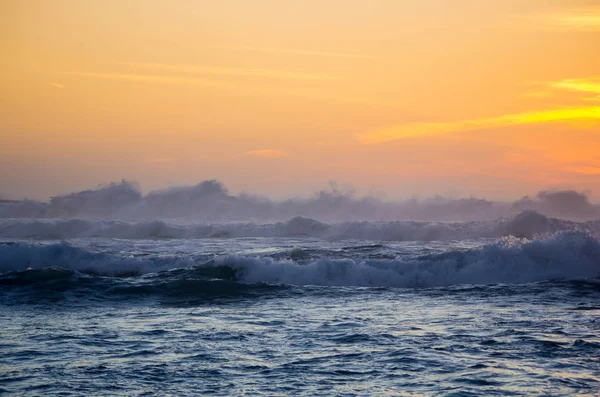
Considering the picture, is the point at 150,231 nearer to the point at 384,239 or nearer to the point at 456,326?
the point at 384,239

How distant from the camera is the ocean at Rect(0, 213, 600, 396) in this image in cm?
817

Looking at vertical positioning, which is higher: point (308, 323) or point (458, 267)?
point (458, 267)

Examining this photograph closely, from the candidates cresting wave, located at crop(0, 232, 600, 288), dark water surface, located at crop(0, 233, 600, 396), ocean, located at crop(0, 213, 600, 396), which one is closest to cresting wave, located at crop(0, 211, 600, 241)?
ocean, located at crop(0, 213, 600, 396)

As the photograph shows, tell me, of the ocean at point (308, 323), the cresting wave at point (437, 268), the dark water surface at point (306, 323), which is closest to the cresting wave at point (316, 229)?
A: the ocean at point (308, 323)

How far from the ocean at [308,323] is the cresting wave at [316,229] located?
36.0 ft

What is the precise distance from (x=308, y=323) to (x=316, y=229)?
2454cm

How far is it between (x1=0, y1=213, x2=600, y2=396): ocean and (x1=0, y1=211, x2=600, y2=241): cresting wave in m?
11.0

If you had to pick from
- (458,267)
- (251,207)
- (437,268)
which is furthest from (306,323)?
(251,207)

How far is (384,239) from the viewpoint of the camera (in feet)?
110

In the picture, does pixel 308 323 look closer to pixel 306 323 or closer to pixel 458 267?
pixel 306 323

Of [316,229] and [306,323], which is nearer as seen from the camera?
[306,323]

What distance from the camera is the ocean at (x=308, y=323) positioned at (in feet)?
26.8

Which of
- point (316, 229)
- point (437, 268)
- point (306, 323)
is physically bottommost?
point (306, 323)

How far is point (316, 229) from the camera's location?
3634cm
